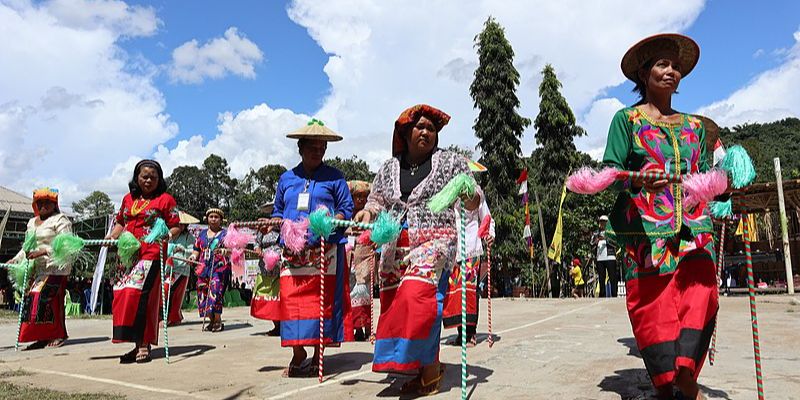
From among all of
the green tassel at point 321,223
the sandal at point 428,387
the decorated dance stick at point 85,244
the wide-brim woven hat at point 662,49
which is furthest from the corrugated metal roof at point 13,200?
the wide-brim woven hat at point 662,49

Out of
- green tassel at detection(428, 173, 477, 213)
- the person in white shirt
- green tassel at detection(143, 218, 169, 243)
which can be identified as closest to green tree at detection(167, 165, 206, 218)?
the person in white shirt

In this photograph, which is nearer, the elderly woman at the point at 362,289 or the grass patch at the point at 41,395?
the grass patch at the point at 41,395

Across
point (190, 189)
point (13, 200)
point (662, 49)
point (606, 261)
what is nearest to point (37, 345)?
point (662, 49)

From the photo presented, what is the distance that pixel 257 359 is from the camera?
20.3 ft

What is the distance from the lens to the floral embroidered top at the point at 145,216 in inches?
249

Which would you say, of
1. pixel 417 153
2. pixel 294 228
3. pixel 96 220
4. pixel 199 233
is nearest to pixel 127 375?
pixel 294 228

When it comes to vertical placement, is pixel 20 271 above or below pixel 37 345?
above

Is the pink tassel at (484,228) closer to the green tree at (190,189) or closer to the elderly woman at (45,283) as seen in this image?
the elderly woman at (45,283)

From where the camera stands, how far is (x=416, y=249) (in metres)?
4.17

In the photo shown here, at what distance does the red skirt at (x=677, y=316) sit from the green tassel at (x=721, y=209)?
0.26 metres

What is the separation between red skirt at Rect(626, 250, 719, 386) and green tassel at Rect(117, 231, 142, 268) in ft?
16.3

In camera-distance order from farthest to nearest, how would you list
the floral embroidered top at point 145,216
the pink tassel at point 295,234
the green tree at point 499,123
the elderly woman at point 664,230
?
1. the green tree at point 499,123
2. the floral embroidered top at point 145,216
3. the pink tassel at point 295,234
4. the elderly woman at point 664,230

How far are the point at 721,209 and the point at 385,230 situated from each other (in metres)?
2.16

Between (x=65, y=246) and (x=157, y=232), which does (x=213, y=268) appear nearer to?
(x=65, y=246)
